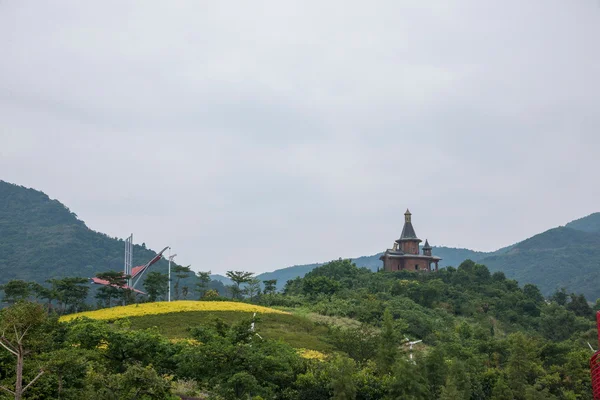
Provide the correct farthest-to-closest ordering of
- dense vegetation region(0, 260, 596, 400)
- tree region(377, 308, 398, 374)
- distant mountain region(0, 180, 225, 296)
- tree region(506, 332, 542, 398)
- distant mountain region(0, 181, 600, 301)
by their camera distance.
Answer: distant mountain region(0, 181, 600, 301)
distant mountain region(0, 180, 225, 296)
tree region(506, 332, 542, 398)
tree region(377, 308, 398, 374)
dense vegetation region(0, 260, 596, 400)

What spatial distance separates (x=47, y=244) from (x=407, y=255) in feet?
197

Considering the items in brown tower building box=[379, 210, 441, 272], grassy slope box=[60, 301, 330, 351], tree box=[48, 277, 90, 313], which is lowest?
grassy slope box=[60, 301, 330, 351]

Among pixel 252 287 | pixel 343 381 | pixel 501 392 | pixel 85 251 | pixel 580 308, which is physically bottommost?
pixel 501 392

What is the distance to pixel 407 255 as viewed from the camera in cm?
6425

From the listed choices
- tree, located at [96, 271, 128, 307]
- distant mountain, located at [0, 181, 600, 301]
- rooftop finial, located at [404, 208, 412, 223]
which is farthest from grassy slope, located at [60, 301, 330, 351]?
distant mountain, located at [0, 181, 600, 301]

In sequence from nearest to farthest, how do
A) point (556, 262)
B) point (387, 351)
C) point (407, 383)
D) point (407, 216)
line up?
point (407, 383), point (387, 351), point (407, 216), point (556, 262)

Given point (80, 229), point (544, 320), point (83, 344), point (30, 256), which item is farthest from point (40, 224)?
point (83, 344)

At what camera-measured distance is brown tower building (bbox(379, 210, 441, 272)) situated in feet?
210

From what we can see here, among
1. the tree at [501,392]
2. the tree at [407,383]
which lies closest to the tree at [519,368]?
the tree at [501,392]

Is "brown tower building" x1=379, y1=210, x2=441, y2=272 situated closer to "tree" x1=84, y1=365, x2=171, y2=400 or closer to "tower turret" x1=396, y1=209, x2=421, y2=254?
"tower turret" x1=396, y1=209, x2=421, y2=254

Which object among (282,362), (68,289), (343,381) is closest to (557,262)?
(68,289)

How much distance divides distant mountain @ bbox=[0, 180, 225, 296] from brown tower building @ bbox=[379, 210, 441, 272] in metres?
37.4

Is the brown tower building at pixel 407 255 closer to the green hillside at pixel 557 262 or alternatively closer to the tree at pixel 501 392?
the tree at pixel 501 392

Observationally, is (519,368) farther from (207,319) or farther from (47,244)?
(47,244)
